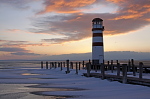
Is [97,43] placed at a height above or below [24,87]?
above

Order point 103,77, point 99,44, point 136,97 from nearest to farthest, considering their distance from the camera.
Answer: point 136,97
point 103,77
point 99,44

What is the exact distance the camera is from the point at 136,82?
15125 millimetres

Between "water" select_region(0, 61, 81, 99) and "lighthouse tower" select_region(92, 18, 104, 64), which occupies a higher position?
"lighthouse tower" select_region(92, 18, 104, 64)

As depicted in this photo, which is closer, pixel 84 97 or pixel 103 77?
pixel 84 97

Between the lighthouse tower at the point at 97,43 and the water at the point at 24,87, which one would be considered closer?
the water at the point at 24,87

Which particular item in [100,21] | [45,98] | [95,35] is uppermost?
[100,21]

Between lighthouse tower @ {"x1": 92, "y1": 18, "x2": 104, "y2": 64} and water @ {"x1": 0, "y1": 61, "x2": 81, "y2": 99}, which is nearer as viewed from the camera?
water @ {"x1": 0, "y1": 61, "x2": 81, "y2": 99}

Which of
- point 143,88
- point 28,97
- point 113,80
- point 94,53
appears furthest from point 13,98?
point 94,53

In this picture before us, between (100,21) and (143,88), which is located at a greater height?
(100,21)

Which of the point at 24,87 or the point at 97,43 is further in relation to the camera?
the point at 97,43

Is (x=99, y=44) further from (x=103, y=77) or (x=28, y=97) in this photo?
(x=28, y=97)

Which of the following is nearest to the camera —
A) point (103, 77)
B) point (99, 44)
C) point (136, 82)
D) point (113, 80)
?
point (136, 82)

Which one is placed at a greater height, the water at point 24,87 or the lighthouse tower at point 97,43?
the lighthouse tower at point 97,43

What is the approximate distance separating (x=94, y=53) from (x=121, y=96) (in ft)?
62.5
